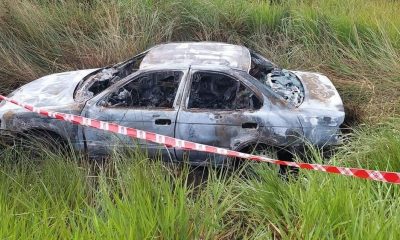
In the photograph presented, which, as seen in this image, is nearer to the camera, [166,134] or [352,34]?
[166,134]

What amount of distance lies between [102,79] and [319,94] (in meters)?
2.60

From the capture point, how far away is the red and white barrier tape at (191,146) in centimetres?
346

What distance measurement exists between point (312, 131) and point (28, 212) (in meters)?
3.09

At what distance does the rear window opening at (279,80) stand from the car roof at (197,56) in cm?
20

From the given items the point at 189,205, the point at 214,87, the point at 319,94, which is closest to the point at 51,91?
the point at 214,87

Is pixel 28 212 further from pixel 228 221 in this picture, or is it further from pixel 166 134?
pixel 166 134

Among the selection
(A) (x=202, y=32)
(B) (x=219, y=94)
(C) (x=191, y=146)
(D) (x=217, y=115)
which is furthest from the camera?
(A) (x=202, y=32)

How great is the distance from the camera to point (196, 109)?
517 centimetres

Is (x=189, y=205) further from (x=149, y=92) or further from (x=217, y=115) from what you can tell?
(x=149, y=92)

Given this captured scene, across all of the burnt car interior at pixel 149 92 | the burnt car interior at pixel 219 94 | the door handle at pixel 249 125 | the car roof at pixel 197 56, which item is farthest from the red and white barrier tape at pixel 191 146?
the car roof at pixel 197 56

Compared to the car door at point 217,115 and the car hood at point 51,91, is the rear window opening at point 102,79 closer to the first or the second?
the car hood at point 51,91

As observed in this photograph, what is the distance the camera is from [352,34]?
7.77m

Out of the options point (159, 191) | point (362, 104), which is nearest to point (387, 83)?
point (362, 104)

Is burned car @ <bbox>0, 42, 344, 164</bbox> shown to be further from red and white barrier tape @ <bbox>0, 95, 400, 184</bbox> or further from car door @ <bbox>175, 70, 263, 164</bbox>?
red and white barrier tape @ <bbox>0, 95, 400, 184</bbox>
